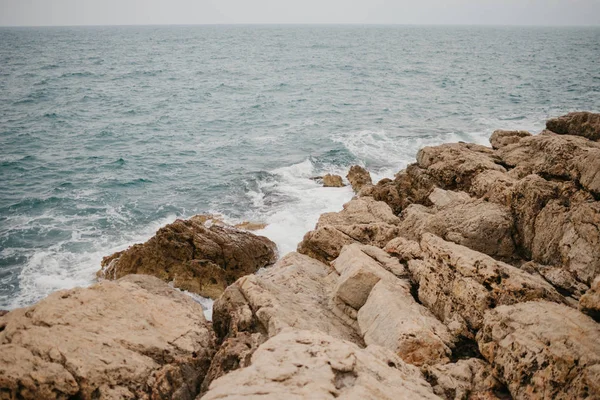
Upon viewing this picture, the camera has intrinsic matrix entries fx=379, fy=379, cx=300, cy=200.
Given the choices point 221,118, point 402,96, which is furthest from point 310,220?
point 402,96

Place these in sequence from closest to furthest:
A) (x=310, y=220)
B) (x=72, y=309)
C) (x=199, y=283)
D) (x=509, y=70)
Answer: (x=72, y=309) < (x=199, y=283) < (x=310, y=220) < (x=509, y=70)

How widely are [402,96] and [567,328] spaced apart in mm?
54372

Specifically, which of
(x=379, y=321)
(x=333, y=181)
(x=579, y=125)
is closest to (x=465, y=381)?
(x=379, y=321)

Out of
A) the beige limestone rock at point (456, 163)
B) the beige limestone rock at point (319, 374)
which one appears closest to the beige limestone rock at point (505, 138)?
the beige limestone rock at point (456, 163)

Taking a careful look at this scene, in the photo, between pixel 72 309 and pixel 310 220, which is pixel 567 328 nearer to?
pixel 72 309

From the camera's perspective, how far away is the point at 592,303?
7.65 m

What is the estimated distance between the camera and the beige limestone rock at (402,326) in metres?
8.64

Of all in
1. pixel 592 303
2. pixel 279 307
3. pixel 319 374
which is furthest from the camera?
pixel 279 307

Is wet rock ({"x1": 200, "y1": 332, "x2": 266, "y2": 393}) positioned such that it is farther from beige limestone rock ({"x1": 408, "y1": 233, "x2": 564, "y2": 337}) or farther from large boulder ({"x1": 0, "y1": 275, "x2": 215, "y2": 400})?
beige limestone rock ({"x1": 408, "y1": 233, "x2": 564, "y2": 337})

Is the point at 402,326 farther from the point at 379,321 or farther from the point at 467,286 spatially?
the point at 467,286

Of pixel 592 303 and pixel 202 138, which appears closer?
pixel 592 303

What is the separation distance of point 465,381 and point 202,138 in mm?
36254

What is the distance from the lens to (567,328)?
7.29 metres

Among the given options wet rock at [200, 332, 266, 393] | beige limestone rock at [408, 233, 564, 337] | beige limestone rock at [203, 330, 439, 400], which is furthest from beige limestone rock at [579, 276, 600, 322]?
wet rock at [200, 332, 266, 393]
